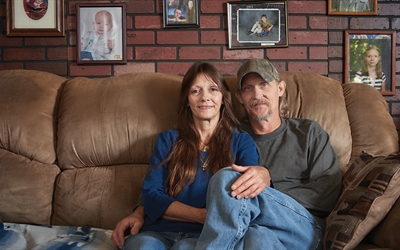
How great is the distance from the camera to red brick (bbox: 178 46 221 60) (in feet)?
7.67

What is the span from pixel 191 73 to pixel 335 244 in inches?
33.9

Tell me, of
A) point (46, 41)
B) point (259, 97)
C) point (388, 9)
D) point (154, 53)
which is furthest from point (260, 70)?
point (46, 41)

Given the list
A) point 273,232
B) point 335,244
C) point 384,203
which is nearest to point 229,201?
point 273,232

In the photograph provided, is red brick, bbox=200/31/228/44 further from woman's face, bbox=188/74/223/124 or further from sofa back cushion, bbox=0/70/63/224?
sofa back cushion, bbox=0/70/63/224

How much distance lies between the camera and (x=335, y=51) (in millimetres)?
2379

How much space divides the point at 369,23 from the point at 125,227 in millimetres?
1812

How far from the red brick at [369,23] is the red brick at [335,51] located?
0.14m

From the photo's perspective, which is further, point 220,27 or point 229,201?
point 220,27

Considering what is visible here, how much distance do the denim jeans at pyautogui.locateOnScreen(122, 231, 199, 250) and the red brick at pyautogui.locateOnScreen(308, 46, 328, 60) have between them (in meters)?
1.37

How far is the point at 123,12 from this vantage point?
232 centimetres

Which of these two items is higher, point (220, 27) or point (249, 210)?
point (220, 27)

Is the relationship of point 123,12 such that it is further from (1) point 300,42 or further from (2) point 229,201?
(2) point 229,201

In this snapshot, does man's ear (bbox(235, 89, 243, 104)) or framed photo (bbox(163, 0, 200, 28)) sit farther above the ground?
framed photo (bbox(163, 0, 200, 28))

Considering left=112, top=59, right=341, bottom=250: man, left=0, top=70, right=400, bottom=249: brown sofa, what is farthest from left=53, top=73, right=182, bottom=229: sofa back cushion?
left=112, top=59, right=341, bottom=250: man
